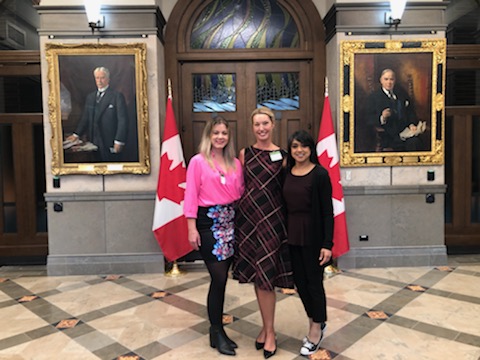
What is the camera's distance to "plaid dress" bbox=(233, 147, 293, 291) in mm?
2570

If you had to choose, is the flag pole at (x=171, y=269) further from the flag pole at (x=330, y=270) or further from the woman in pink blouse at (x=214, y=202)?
the woman in pink blouse at (x=214, y=202)

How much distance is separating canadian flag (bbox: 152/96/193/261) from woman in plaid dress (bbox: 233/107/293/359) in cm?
194

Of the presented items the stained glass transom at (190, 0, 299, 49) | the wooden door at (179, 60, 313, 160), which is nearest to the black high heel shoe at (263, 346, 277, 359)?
the wooden door at (179, 60, 313, 160)

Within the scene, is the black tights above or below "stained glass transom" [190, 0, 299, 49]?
below

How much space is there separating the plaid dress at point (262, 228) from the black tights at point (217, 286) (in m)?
0.09

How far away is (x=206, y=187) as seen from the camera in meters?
2.63

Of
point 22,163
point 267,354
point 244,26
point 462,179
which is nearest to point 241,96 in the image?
point 244,26

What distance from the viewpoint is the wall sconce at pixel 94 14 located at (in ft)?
14.1

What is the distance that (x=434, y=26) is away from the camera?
182 inches

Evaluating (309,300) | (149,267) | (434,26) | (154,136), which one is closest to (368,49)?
(434,26)

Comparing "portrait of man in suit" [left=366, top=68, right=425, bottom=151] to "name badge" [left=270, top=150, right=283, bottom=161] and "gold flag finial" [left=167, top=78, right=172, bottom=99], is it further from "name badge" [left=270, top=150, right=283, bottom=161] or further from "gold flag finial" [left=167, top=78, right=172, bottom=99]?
"name badge" [left=270, top=150, right=283, bottom=161]

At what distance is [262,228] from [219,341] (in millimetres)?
847

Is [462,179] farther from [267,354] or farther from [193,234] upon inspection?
[193,234]

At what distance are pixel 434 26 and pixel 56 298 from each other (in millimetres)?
4940
